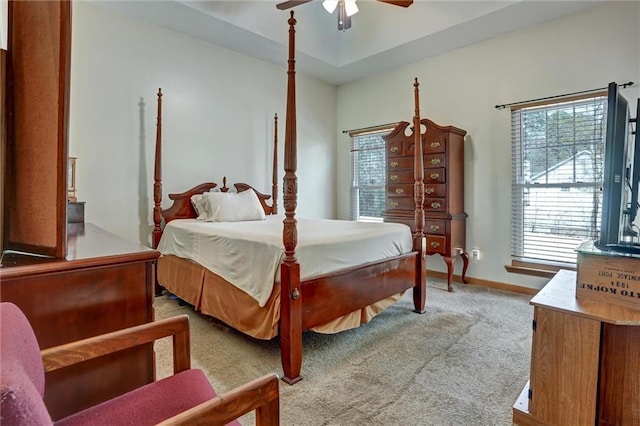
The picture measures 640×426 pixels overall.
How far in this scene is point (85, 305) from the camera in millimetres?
1027

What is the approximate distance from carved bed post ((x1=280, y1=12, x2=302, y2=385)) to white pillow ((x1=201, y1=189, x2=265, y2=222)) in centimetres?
167

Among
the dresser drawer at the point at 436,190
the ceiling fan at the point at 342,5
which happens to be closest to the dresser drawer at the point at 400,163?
the dresser drawer at the point at 436,190

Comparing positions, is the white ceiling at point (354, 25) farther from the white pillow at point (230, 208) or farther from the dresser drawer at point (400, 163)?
the white pillow at point (230, 208)

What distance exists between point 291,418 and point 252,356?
0.67 metres

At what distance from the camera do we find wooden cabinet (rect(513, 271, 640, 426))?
Result: 51.7 inches

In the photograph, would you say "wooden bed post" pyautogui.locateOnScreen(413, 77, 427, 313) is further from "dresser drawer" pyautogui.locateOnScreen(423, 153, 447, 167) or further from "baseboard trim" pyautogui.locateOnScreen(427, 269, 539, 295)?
"baseboard trim" pyautogui.locateOnScreen(427, 269, 539, 295)

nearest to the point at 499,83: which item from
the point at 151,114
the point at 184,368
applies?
the point at 151,114

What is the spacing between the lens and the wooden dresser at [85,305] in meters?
0.94

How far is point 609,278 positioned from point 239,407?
1510 millimetres

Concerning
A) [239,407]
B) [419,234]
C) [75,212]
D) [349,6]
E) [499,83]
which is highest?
[349,6]

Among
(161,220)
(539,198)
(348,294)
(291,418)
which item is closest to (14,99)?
(291,418)

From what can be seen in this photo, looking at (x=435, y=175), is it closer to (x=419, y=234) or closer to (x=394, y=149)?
(x=394, y=149)

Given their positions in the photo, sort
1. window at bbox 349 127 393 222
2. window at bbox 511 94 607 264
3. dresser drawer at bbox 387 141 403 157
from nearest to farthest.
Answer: window at bbox 511 94 607 264, dresser drawer at bbox 387 141 403 157, window at bbox 349 127 393 222

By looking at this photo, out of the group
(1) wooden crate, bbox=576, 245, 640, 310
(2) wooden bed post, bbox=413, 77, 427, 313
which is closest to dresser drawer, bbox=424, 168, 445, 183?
(2) wooden bed post, bbox=413, 77, 427, 313
